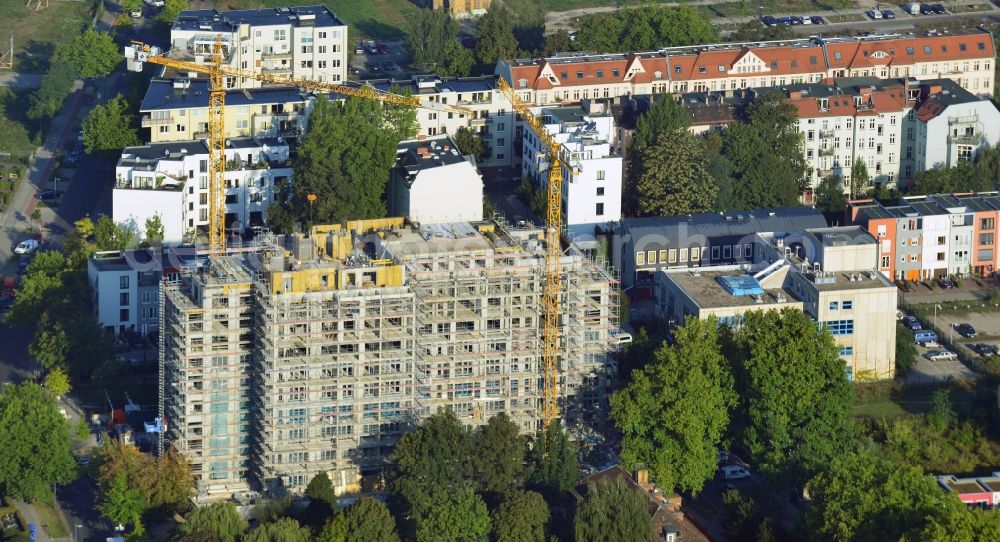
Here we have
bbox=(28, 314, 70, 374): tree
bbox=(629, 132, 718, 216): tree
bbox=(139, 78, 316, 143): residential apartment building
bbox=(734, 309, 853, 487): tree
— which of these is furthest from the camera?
bbox=(139, 78, 316, 143): residential apartment building

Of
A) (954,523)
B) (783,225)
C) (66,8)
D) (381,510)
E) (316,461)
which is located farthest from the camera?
(66,8)

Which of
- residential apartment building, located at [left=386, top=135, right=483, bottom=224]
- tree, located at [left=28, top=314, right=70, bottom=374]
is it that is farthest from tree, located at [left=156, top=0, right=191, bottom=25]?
tree, located at [left=28, top=314, right=70, bottom=374]

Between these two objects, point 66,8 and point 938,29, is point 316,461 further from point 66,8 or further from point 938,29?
point 66,8

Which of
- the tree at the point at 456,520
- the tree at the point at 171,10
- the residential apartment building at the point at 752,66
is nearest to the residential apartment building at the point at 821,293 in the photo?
the tree at the point at 456,520

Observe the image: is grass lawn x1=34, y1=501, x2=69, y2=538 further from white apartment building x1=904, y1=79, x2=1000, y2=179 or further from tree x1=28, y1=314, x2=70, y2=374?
white apartment building x1=904, y1=79, x2=1000, y2=179

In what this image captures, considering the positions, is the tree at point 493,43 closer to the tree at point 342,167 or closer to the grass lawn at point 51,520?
the tree at point 342,167

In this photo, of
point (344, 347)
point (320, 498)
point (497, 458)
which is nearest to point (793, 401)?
point (497, 458)

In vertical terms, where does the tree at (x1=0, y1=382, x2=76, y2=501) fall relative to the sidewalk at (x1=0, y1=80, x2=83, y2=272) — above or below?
below

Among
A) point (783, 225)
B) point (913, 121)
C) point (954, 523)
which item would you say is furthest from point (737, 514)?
point (913, 121)
